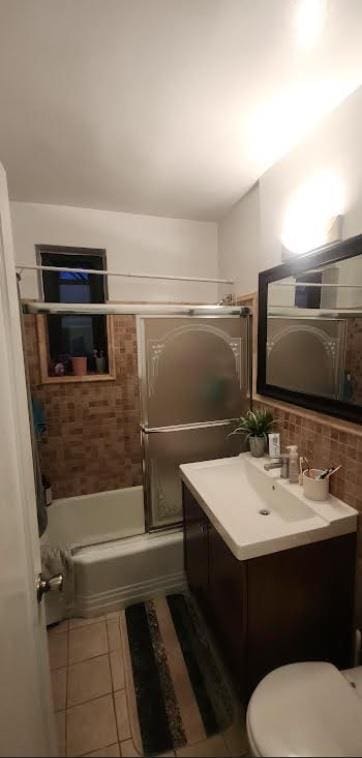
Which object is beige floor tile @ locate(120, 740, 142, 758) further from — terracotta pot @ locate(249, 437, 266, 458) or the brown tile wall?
terracotta pot @ locate(249, 437, 266, 458)

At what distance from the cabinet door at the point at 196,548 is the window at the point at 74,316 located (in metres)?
1.14

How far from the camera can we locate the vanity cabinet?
1.02m

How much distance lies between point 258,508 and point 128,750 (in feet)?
2.86

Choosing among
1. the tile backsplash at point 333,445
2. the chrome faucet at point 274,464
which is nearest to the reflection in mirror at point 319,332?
the tile backsplash at point 333,445

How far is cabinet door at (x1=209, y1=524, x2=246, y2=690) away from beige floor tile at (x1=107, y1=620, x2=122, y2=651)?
395 mm

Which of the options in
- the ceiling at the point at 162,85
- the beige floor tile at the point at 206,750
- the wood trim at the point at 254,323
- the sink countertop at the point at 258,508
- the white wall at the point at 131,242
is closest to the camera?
the beige floor tile at the point at 206,750

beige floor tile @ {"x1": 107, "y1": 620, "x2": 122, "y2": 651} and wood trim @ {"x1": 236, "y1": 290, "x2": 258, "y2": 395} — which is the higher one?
wood trim @ {"x1": 236, "y1": 290, "x2": 258, "y2": 395}

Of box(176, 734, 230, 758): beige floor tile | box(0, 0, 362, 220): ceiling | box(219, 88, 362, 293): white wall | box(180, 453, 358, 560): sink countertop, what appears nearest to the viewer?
box(176, 734, 230, 758): beige floor tile

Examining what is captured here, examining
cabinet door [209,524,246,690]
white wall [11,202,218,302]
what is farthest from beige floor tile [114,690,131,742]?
white wall [11,202,218,302]

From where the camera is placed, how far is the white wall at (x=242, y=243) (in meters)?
1.79

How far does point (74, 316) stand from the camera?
2.12 m

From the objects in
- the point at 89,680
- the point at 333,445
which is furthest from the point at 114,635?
the point at 333,445

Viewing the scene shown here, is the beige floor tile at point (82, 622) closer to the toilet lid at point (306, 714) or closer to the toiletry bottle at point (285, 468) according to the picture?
the toilet lid at point (306, 714)

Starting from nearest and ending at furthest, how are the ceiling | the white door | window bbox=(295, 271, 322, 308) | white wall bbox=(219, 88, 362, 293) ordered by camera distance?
the white door, the ceiling, white wall bbox=(219, 88, 362, 293), window bbox=(295, 271, 322, 308)
